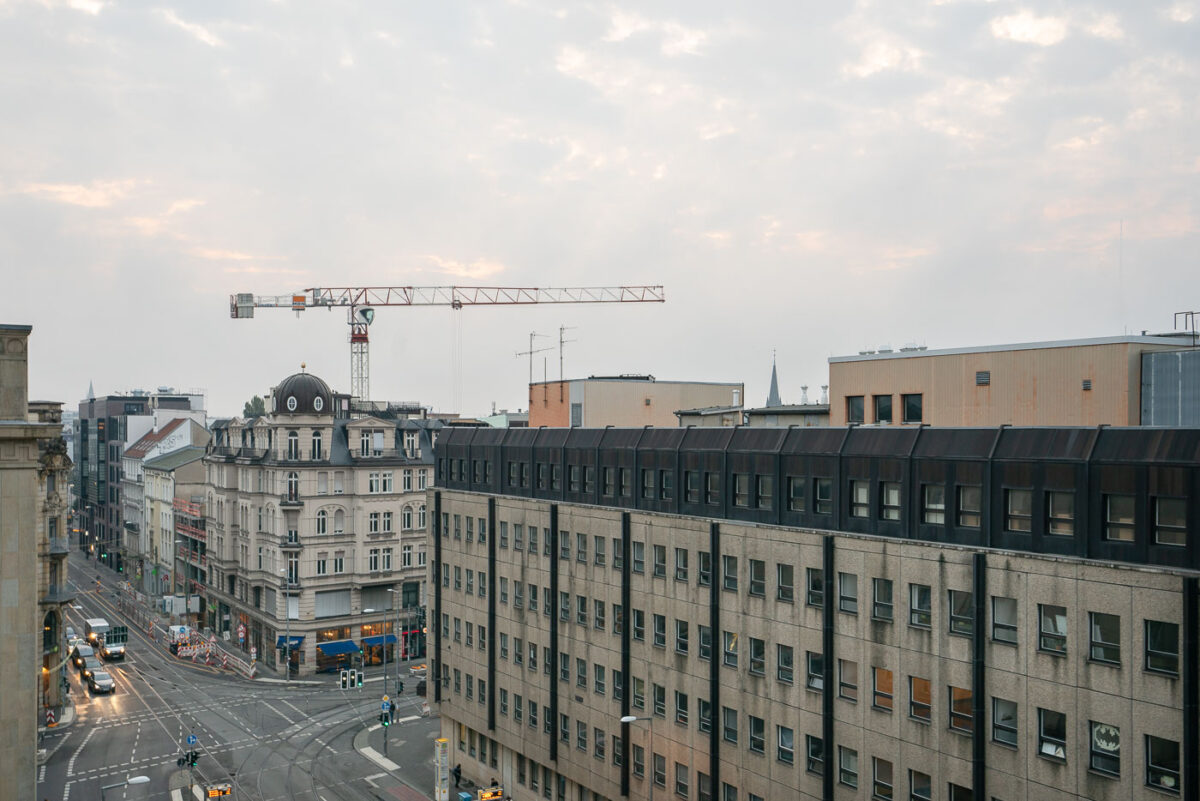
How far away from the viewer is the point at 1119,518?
3167cm

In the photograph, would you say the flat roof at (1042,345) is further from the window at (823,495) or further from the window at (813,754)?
the window at (813,754)

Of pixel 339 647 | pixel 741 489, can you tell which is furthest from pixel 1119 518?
pixel 339 647

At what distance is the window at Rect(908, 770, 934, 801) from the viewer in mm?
35906

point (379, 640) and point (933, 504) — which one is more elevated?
point (933, 504)

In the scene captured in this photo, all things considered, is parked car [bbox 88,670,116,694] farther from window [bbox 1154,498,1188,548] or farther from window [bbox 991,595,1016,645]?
A: window [bbox 1154,498,1188,548]

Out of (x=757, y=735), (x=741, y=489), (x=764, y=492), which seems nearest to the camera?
(x=757, y=735)

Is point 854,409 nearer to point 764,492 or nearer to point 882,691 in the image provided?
point 764,492

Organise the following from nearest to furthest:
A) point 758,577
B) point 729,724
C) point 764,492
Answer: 1. point 758,577
2. point 764,492
3. point 729,724

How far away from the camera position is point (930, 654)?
35969 millimetres

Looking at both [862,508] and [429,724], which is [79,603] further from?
[862,508]

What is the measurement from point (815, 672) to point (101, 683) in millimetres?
79344

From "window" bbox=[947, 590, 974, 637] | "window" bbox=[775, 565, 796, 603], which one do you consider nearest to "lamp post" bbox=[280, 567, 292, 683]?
"window" bbox=[775, 565, 796, 603]

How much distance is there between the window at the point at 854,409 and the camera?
50.3 metres

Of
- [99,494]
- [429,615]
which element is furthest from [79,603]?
[429,615]
